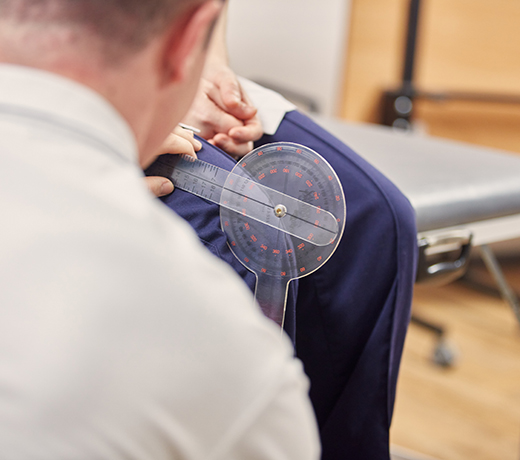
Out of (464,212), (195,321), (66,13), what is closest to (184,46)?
(66,13)

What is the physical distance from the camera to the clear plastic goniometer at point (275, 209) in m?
0.55

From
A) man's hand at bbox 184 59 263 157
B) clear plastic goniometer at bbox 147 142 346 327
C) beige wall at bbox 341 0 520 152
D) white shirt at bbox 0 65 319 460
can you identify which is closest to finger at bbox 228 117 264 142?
man's hand at bbox 184 59 263 157

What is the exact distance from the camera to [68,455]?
247mm

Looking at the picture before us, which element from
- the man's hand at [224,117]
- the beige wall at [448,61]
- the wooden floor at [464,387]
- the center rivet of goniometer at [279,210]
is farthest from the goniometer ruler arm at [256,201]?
the beige wall at [448,61]

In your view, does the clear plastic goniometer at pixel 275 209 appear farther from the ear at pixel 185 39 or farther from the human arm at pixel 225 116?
the ear at pixel 185 39

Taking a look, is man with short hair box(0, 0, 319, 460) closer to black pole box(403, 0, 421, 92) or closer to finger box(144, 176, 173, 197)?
finger box(144, 176, 173, 197)

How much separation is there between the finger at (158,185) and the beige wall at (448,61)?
1758 mm

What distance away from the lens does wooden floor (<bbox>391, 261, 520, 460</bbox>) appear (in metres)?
1.27

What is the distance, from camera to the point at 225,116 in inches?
26.7

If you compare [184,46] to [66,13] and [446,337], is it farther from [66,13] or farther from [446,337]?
[446,337]

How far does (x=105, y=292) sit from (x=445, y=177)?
30.5 inches

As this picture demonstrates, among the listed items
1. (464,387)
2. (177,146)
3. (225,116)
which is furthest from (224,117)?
(464,387)

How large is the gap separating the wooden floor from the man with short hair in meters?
1.08

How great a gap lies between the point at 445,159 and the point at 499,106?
1.52m
